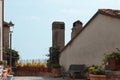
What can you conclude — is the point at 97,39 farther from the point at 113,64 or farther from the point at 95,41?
the point at 113,64

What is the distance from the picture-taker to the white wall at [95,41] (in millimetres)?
17047

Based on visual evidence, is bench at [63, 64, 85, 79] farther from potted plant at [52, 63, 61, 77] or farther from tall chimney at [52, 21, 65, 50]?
tall chimney at [52, 21, 65, 50]

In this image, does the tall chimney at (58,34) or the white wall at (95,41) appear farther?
the tall chimney at (58,34)

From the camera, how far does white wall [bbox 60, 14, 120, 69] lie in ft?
A: 55.9

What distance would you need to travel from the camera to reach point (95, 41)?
19.3m

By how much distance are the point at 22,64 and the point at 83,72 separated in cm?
Result: 761

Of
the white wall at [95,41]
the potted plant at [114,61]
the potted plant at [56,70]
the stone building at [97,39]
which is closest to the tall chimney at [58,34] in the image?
the potted plant at [56,70]

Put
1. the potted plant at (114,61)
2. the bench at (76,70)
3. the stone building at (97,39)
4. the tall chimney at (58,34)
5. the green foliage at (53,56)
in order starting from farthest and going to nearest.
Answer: the tall chimney at (58,34) < the green foliage at (53,56) < the bench at (76,70) < the stone building at (97,39) < the potted plant at (114,61)

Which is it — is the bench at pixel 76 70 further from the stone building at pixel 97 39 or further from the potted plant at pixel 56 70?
the potted plant at pixel 56 70

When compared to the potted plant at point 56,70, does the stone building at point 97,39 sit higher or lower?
higher

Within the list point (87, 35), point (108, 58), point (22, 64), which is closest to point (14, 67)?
point (22, 64)

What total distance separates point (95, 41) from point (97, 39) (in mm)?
266

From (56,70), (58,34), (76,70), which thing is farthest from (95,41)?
(58,34)

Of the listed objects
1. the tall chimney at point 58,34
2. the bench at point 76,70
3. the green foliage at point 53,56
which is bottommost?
the bench at point 76,70
